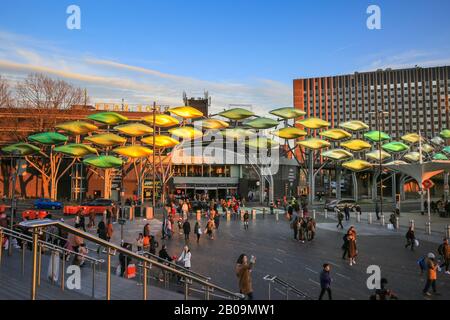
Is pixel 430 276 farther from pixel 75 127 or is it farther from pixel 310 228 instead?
pixel 75 127

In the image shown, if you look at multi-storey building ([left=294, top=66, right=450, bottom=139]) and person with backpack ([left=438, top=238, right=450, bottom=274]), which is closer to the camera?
person with backpack ([left=438, top=238, right=450, bottom=274])

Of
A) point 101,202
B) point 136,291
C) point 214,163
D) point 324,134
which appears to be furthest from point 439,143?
point 136,291

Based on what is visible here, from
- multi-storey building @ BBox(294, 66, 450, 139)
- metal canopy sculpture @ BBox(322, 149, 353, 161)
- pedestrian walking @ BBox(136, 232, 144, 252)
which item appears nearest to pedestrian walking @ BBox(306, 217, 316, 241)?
pedestrian walking @ BBox(136, 232, 144, 252)

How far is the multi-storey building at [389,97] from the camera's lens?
141375 millimetres

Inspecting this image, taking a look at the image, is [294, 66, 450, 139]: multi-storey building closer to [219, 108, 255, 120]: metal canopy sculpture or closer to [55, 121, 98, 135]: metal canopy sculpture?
[219, 108, 255, 120]: metal canopy sculpture

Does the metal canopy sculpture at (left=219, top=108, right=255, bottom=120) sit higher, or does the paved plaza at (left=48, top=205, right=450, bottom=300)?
the metal canopy sculpture at (left=219, top=108, right=255, bottom=120)

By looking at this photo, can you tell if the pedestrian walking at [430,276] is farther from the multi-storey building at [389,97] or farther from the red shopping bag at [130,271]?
the multi-storey building at [389,97]

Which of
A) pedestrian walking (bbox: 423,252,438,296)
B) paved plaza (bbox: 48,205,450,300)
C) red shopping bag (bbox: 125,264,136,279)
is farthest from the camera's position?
paved plaza (bbox: 48,205,450,300)

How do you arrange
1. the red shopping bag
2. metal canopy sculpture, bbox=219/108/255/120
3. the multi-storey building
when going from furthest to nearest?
the multi-storey building < metal canopy sculpture, bbox=219/108/255/120 < the red shopping bag

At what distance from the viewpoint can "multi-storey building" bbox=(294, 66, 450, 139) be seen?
14138 centimetres

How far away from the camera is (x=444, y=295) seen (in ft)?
38.1

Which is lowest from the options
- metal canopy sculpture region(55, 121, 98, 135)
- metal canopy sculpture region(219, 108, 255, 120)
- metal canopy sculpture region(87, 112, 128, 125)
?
metal canopy sculpture region(55, 121, 98, 135)

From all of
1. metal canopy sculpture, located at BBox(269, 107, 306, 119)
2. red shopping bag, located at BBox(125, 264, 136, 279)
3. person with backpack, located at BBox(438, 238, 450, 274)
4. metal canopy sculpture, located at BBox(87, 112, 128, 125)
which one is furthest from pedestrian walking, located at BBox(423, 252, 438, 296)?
metal canopy sculpture, located at BBox(269, 107, 306, 119)

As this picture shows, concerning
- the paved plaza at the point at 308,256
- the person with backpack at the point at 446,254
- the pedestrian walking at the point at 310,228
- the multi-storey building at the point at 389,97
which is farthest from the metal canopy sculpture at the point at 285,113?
the multi-storey building at the point at 389,97
